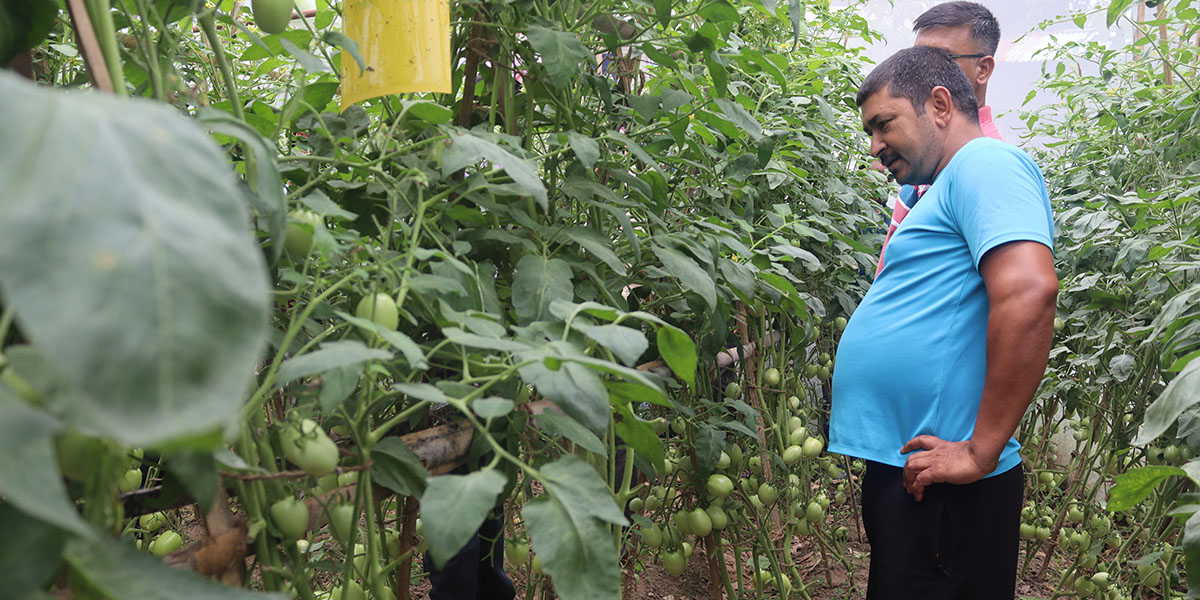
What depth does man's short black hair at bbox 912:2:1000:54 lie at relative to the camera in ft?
6.63

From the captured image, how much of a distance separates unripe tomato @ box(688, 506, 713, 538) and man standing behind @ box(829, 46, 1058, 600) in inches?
11.8

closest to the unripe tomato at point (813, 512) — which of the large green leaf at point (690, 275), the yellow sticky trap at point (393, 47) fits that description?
the large green leaf at point (690, 275)

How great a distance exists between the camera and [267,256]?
2.32 feet

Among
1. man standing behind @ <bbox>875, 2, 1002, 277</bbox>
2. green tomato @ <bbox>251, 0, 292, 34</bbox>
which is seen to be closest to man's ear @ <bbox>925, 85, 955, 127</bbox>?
man standing behind @ <bbox>875, 2, 1002, 277</bbox>

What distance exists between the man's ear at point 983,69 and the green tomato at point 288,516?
194cm

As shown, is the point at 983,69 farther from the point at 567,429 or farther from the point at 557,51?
the point at 567,429

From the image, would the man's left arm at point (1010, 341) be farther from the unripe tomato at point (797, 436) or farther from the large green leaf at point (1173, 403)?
the unripe tomato at point (797, 436)

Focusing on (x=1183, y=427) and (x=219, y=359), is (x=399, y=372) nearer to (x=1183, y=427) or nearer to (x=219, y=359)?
(x=219, y=359)

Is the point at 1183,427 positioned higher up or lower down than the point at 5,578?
lower down

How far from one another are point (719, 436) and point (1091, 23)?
7.40 meters

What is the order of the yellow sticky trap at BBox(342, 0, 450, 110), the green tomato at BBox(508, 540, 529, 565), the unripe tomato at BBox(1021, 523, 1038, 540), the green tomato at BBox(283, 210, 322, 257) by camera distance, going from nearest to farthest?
the green tomato at BBox(283, 210, 322, 257) < the yellow sticky trap at BBox(342, 0, 450, 110) < the green tomato at BBox(508, 540, 529, 565) < the unripe tomato at BBox(1021, 523, 1038, 540)

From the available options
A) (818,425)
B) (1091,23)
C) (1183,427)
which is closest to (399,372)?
(1183,427)

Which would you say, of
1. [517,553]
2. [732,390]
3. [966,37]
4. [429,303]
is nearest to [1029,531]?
[732,390]

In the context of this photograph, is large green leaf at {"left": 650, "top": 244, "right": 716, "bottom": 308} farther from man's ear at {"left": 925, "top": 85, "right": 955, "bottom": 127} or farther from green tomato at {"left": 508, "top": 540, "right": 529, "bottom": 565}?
man's ear at {"left": 925, "top": 85, "right": 955, "bottom": 127}
